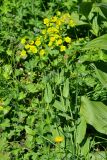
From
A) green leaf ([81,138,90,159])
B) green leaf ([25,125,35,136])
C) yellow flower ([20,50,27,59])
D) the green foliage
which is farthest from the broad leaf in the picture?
yellow flower ([20,50,27,59])

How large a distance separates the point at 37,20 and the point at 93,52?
85 centimetres

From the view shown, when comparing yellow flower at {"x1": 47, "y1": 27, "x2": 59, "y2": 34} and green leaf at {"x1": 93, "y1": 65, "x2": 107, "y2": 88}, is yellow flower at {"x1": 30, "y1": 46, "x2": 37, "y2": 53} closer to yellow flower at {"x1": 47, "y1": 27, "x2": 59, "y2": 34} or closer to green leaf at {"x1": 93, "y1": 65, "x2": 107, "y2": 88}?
yellow flower at {"x1": 47, "y1": 27, "x2": 59, "y2": 34}

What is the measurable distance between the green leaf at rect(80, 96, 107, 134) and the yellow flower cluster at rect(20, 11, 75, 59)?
0.87 meters

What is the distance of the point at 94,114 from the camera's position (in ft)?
11.3

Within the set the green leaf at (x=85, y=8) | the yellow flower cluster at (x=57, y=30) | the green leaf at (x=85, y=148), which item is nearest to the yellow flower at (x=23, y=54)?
the yellow flower cluster at (x=57, y=30)

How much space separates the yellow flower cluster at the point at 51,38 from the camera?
421 cm

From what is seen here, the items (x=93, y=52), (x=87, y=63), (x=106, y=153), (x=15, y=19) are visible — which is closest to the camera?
(x=106, y=153)

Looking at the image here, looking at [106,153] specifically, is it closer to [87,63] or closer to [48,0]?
[87,63]

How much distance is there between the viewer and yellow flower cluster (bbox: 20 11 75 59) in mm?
4207

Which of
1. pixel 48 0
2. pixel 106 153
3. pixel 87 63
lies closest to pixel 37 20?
pixel 48 0

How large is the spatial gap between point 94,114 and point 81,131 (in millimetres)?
194

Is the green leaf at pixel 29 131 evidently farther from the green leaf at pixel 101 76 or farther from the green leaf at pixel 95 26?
the green leaf at pixel 95 26

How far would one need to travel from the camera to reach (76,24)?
15.5 ft

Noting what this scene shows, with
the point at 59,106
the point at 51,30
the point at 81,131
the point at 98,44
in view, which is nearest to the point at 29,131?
the point at 59,106
